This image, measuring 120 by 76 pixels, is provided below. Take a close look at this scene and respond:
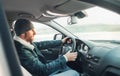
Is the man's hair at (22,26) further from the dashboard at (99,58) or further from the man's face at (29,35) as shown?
the dashboard at (99,58)

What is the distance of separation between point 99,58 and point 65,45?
2.18 ft

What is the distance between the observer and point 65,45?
4047 mm

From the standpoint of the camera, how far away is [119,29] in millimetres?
6664

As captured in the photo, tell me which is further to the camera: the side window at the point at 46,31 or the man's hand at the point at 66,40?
the side window at the point at 46,31

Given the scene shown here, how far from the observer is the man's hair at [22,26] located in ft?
10.4

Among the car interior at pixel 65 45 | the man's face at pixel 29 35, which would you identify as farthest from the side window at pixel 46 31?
the man's face at pixel 29 35

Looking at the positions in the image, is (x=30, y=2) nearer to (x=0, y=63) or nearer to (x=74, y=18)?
(x=74, y=18)

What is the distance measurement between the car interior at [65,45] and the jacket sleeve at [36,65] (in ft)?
0.99

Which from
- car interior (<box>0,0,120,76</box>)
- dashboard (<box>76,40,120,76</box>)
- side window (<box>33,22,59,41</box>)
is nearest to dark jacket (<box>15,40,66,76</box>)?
car interior (<box>0,0,120,76</box>)

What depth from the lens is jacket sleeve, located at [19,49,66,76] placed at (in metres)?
3.12

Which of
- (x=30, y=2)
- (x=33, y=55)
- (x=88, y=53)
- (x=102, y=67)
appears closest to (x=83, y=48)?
(x=88, y=53)

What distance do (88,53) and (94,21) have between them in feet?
12.6

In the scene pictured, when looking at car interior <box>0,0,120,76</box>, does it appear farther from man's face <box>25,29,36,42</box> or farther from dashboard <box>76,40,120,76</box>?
man's face <box>25,29,36,42</box>

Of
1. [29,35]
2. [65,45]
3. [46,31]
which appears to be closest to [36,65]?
[29,35]
